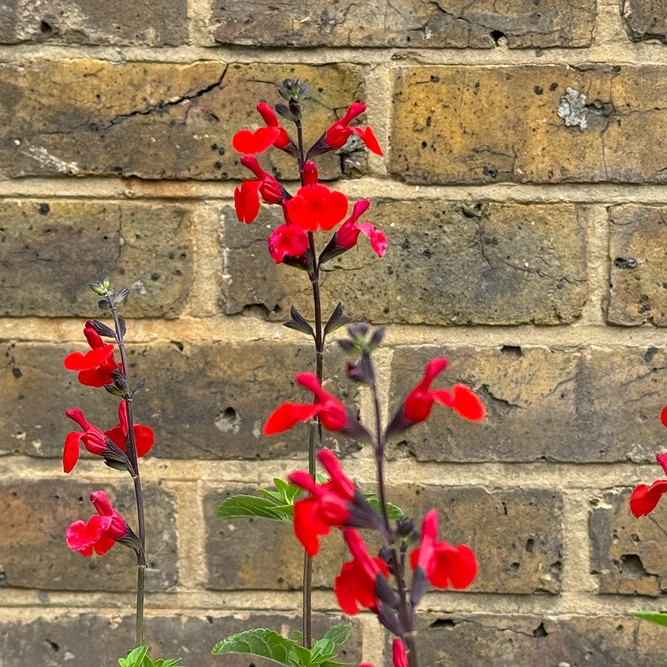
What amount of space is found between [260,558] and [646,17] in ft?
1.95

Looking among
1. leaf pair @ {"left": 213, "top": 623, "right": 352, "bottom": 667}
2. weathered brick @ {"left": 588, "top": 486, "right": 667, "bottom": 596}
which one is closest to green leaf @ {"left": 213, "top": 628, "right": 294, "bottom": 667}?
Result: leaf pair @ {"left": 213, "top": 623, "right": 352, "bottom": 667}

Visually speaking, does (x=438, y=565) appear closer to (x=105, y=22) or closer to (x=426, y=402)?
(x=426, y=402)

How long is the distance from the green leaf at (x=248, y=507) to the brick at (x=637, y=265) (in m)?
0.37

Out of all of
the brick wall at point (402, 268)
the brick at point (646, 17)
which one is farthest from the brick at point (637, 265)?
the brick at point (646, 17)

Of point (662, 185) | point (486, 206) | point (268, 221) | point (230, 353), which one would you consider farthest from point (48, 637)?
point (662, 185)

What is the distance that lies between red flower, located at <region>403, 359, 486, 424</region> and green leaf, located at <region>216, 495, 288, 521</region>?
0.17m

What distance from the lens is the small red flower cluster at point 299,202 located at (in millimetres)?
474

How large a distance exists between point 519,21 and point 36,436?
0.57 meters

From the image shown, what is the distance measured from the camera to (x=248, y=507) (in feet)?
1.80

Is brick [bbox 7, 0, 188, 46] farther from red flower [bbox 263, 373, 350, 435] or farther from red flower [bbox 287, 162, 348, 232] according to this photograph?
red flower [bbox 263, 373, 350, 435]

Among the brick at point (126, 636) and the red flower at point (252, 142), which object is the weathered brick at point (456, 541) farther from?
the red flower at point (252, 142)

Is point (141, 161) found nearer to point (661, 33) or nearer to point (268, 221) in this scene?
point (268, 221)

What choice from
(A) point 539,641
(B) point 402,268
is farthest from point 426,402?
(A) point 539,641

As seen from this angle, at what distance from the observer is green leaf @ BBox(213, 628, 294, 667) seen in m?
0.50
